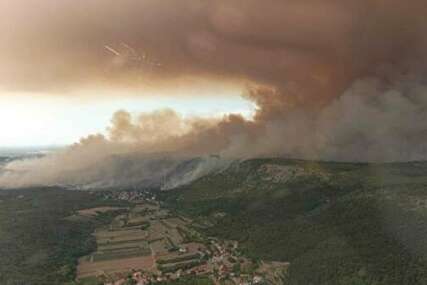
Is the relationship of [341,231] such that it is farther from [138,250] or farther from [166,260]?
[138,250]

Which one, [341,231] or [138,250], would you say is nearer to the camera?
[341,231]

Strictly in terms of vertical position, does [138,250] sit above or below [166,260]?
above

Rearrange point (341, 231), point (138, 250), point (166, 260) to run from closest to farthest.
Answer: point (341, 231), point (166, 260), point (138, 250)

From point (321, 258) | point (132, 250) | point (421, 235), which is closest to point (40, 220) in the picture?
point (132, 250)

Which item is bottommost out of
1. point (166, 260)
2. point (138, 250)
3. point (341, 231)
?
point (166, 260)

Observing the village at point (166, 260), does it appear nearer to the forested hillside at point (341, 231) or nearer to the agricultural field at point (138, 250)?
the agricultural field at point (138, 250)

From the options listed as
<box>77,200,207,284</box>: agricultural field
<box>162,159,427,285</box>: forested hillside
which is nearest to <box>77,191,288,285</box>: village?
<box>77,200,207,284</box>: agricultural field

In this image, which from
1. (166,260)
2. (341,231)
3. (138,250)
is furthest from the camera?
(138,250)

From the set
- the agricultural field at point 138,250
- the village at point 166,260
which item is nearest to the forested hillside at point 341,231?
the village at point 166,260

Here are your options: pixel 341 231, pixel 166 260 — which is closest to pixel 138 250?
pixel 166 260
